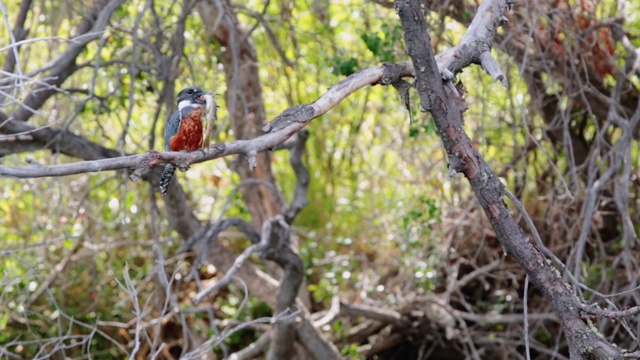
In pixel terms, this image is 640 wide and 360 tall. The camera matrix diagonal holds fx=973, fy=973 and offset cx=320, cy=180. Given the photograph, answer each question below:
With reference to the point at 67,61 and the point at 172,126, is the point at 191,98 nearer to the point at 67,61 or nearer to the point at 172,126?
the point at 172,126

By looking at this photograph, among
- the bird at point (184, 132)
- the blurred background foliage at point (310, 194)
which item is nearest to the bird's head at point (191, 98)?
the bird at point (184, 132)

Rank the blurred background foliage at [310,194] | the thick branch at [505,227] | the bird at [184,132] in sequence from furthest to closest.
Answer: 1. the blurred background foliage at [310,194]
2. the bird at [184,132]
3. the thick branch at [505,227]

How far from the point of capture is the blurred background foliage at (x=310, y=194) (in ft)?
A: 16.1

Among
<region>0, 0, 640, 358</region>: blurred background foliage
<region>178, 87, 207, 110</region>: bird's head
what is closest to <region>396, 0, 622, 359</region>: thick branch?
<region>178, 87, 207, 110</region>: bird's head

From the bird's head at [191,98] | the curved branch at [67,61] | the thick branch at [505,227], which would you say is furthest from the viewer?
the curved branch at [67,61]

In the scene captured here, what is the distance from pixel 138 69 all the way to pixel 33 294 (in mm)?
1914

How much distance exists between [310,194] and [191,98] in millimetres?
2540

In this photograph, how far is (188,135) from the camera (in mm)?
3123

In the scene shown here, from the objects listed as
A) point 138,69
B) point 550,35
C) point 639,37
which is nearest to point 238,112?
→ point 138,69

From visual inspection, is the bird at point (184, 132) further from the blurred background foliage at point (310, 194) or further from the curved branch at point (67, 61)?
the blurred background foliage at point (310, 194)

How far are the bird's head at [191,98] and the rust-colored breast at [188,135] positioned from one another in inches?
7.3

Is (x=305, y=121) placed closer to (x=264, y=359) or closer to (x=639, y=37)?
(x=639, y=37)

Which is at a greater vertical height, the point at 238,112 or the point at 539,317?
the point at 238,112

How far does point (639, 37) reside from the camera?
4.70m
